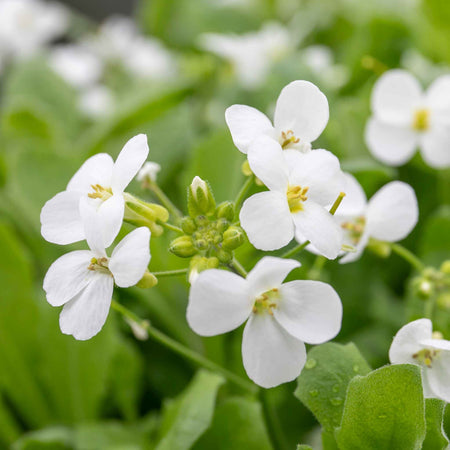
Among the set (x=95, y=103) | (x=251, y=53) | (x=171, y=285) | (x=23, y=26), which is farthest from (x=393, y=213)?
(x=23, y=26)

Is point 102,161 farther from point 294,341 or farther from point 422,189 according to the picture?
point 422,189

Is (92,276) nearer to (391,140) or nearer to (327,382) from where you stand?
(327,382)

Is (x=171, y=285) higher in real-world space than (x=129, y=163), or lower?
lower

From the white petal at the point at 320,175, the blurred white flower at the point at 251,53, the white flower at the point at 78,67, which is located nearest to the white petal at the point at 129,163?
the white petal at the point at 320,175

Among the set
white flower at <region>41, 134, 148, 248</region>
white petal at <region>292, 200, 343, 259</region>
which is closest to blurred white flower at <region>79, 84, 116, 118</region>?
white flower at <region>41, 134, 148, 248</region>

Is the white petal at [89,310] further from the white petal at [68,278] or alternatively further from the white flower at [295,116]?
the white flower at [295,116]
